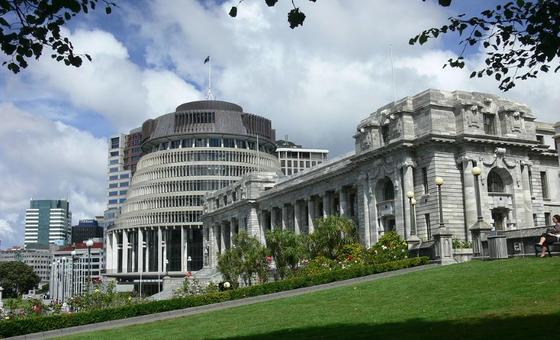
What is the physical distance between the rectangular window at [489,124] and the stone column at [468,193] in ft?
15.1

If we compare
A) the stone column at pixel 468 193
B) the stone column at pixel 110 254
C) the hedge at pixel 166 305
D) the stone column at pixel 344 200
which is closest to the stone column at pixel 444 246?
the hedge at pixel 166 305

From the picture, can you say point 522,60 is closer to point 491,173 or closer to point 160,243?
point 491,173

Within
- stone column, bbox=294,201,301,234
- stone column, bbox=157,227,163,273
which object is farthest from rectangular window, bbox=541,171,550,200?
stone column, bbox=157,227,163,273

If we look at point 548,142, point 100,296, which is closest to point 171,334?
point 100,296

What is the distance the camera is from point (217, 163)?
137375 millimetres

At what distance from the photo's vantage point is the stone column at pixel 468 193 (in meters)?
54.6

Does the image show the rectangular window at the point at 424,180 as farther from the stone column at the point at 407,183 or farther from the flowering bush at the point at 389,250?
the flowering bush at the point at 389,250

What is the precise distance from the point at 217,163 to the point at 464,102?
3422 inches

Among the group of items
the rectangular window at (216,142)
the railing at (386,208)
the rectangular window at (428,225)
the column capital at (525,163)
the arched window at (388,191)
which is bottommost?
the rectangular window at (428,225)

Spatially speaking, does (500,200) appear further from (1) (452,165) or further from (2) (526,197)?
(1) (452,165)

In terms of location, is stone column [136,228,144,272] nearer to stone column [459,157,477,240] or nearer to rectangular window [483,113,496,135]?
rectangular window [483,113,496,135]

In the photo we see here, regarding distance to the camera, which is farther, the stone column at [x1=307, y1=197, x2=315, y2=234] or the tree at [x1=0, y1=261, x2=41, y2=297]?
the tree at [x1=0, y1=261, x2=41, y2=297]

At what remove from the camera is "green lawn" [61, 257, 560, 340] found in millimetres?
15875

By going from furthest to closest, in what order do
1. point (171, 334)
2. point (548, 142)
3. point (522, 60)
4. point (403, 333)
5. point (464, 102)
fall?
1. point (548, 142)
2. point (464, 102)
3. point (171, 334)
4. point (403, 333)
5. point (522, 60)
